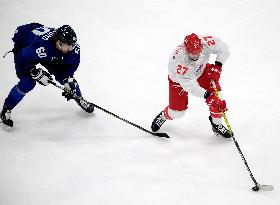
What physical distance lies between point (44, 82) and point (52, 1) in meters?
4.45

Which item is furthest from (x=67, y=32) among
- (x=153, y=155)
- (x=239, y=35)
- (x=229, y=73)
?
(x=239, y=35)

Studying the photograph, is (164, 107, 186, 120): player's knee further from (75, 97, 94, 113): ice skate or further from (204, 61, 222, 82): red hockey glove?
(75, 97, 94, 113): ice skate

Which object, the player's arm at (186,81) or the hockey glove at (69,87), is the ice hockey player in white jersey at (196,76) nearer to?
the player's arm at (186,81)

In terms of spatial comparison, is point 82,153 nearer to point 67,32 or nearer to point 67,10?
point 67,32

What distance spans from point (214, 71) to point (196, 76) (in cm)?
20

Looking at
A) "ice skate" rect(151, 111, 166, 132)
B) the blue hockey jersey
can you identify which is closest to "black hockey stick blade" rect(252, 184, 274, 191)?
"ice skate" rect(151, 111, 166, 132)

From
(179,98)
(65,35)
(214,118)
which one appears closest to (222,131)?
(214,118)

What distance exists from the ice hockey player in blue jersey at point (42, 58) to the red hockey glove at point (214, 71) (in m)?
1.38

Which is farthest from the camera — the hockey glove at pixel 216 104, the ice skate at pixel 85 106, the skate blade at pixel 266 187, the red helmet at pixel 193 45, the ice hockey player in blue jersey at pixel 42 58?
the ice skate at pixel 85 106

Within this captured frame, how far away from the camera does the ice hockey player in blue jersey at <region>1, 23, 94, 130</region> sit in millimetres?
3523

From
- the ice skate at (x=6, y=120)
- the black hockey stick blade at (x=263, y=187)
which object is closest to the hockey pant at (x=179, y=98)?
the black hockey stick blade at (x=263, y=187)

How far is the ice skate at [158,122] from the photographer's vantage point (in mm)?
3846

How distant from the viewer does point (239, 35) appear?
6012mm

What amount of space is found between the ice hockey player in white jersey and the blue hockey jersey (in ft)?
3.64
